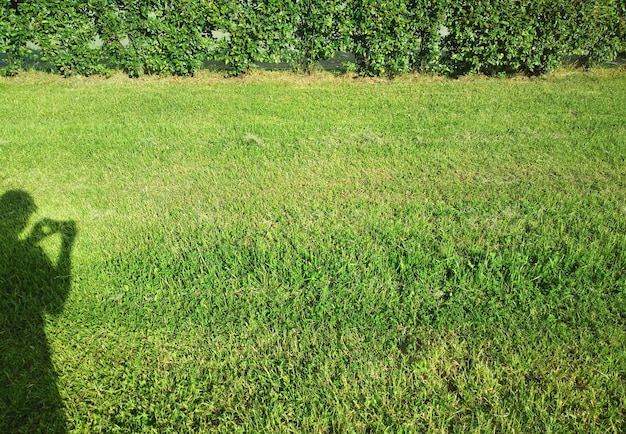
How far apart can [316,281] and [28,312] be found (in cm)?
207

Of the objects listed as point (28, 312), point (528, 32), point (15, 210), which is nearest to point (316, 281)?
point (28, 312)

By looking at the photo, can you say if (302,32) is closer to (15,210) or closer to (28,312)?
(15,210)

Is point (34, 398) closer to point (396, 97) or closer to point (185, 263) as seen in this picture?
point (185, 263)

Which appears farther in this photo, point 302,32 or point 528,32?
point 302,32

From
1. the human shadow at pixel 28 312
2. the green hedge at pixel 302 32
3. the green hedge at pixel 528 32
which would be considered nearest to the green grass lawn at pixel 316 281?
the human shadow at pixel 28 312

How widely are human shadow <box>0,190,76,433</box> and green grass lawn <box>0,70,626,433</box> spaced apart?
0.01m

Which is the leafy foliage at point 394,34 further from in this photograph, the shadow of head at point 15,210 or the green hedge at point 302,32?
the shadow of head at point 15,210

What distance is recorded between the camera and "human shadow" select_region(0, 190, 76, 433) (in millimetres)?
2160

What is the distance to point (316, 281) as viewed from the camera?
3.04 metres

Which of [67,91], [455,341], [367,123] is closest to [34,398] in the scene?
[455,341]

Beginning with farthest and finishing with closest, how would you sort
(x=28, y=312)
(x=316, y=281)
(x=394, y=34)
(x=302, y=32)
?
(x=302, y=32)
(x=394, y=34)
(x=316, y=281)
(x=28, y=312)

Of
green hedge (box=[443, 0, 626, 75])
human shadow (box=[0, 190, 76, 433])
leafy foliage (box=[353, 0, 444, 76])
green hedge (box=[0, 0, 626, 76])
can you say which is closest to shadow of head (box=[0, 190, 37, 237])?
human shadow (box=[0, 190, 76, 433])

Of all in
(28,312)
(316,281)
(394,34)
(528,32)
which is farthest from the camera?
(394,34)

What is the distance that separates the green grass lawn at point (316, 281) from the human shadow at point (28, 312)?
0.05 feet
